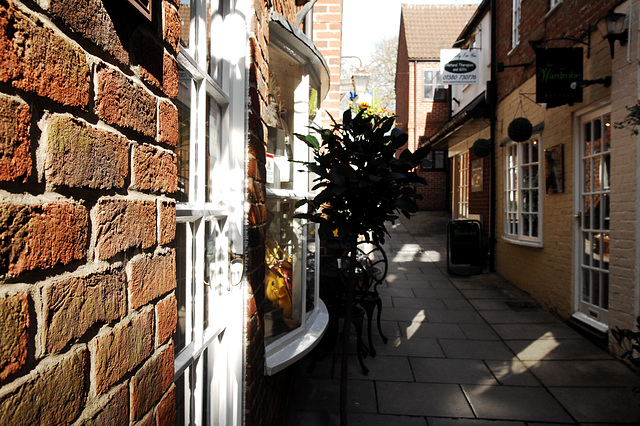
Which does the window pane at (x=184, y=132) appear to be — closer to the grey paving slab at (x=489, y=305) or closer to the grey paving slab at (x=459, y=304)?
the grey paving slab at (x=459, y=304)

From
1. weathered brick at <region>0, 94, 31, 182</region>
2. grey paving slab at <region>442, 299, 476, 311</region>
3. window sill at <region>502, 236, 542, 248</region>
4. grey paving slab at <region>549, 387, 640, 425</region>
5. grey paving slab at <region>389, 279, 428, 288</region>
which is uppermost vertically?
weathered brick at <region>0, 94, 31, 182</region>

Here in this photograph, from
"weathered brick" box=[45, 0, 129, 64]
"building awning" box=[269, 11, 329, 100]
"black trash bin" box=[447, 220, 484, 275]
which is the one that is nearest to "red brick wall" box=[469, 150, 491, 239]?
"black trash bin" box=[447, 220, 484, 275]

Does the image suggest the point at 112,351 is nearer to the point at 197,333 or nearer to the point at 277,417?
the point at 197,333

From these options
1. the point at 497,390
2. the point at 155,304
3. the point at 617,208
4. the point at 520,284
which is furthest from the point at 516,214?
the point at 155,304

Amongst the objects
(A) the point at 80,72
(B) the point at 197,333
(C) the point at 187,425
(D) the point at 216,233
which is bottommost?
(C) the point at 187,425

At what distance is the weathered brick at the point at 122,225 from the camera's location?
0.69 m

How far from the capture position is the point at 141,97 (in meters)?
0.84

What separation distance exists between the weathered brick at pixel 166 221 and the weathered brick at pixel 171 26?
37cm

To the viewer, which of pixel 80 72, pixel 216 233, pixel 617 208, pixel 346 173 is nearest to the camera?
pixel 80 72

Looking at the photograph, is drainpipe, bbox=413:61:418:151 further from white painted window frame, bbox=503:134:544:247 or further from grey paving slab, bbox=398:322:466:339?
grey paving slab, bbox=398:322:466:339

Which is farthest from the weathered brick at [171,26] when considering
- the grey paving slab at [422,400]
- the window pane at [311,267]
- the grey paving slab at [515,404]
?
the grey paving slab at [515,404]

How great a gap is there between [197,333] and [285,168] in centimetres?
165

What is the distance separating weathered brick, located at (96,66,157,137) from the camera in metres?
0.71

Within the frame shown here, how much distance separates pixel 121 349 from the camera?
0.74m
